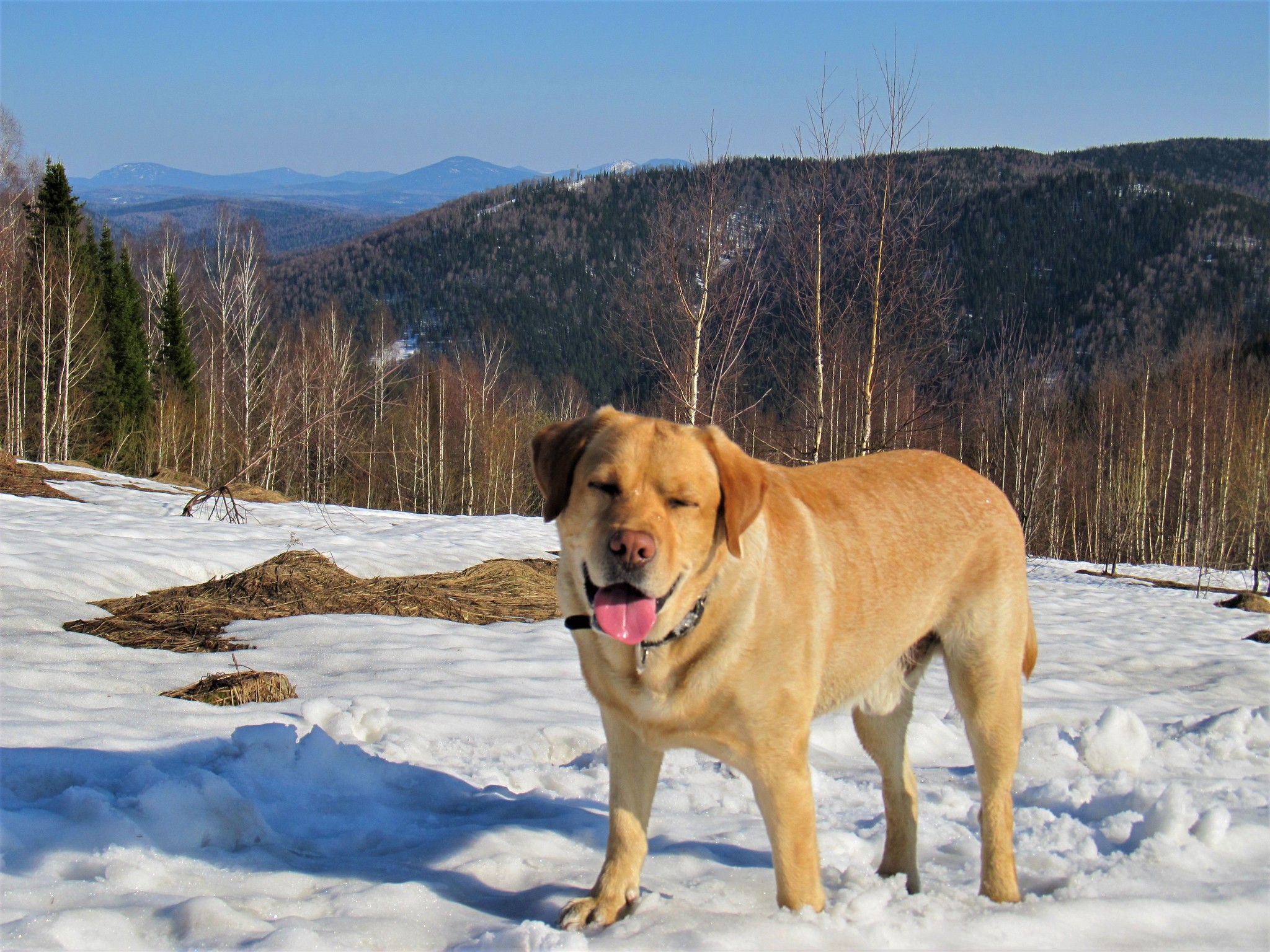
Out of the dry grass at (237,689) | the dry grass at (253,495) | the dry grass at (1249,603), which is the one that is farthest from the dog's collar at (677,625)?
the dry grass at (253,495)

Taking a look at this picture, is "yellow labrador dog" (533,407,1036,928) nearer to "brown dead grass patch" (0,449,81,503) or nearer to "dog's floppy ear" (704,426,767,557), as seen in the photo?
"dog's floppy ear" (704,426,767,557)

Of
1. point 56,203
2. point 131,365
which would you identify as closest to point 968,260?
point 131,365

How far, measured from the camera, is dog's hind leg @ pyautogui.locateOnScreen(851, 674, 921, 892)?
318 cm

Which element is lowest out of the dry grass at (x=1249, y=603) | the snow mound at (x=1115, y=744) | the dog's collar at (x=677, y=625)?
the dry grass at (x=1249, y=603)

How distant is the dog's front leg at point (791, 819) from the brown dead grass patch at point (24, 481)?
519 inches

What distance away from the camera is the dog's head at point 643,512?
2.41 meters

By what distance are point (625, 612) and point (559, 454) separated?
0.61 m

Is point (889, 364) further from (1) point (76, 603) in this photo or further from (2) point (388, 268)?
(2) point (388, 268)

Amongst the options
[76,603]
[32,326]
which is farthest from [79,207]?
[76,603]

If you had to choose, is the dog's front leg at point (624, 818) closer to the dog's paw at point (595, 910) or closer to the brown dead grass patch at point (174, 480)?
the dog's paw at point (595, 910)

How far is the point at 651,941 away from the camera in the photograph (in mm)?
2455

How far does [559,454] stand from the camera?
2.77 m

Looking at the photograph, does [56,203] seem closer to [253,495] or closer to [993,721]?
[253,495]

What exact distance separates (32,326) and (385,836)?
37.6 m
